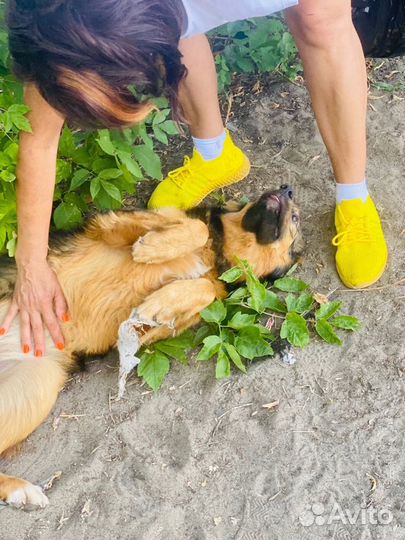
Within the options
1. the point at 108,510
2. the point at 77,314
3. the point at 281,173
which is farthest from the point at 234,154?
the point at 108,510

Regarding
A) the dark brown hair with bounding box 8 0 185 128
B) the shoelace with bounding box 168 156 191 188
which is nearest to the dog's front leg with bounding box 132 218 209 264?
the shoelace with bounding box 168 156 191 188

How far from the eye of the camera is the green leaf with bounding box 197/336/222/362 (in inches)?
148

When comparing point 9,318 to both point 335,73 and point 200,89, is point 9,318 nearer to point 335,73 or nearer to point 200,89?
point 200,89

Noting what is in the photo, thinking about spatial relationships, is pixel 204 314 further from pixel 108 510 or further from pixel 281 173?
pixel 281 173

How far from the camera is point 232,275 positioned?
3926mm

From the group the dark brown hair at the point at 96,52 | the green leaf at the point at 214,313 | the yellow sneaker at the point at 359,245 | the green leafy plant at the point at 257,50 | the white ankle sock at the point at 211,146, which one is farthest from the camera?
the green leafy plant at the point at 257,50

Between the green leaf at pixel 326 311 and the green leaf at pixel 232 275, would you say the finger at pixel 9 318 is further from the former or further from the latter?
the green leaf at pixel 326 311

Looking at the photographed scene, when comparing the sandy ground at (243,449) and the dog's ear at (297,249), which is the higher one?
the dog's ear at (297,249)

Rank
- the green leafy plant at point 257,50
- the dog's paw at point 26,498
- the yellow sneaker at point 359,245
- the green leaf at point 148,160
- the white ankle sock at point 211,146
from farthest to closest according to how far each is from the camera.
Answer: the green leafy plant at point 257,50 < the white ankle sock at point 211,146 < the green leaf at point 148,160 < the yellow sneaker at point 359,245 < the dog's paw at point 26,498

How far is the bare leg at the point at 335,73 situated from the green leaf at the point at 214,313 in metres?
1.12

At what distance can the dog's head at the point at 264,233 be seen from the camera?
4.03 metres

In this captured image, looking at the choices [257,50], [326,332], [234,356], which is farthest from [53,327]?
[257,50]

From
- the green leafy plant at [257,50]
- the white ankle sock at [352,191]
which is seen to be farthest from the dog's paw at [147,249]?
the green leafy plant at [257,50]

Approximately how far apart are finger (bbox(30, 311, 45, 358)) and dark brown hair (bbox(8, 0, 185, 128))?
1432mm
